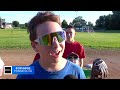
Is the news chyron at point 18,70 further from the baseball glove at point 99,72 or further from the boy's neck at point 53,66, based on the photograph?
the baseball glove at point 99,72

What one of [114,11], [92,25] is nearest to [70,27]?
[92,25]

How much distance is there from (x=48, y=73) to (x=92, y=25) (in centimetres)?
43

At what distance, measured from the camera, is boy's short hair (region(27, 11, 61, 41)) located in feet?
4.06

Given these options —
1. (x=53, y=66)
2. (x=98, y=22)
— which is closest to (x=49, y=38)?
(x=53, y=66)

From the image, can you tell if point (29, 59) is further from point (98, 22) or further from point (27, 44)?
point (98, 22)

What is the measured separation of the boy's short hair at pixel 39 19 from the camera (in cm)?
124

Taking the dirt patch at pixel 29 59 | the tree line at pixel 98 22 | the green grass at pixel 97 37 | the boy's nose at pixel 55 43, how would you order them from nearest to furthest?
the boy's nose at pixel 55 43, the tree line at pixel 98 22, the dirt patch at pixel 29 59, the green grass at pixel 97 37

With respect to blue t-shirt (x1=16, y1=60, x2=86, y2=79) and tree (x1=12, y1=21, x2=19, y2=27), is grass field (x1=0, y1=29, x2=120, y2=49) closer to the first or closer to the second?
tree (x1=12, y1=21, x2=19, y2=27)

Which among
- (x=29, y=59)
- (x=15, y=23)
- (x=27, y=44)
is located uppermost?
(x=15, y=23)

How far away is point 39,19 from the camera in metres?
1.24

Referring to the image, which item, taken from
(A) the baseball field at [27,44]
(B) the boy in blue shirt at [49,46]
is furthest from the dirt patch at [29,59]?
(B) the boy in blue shirt at [49,46]

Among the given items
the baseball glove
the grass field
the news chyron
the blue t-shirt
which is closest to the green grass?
the grass field
